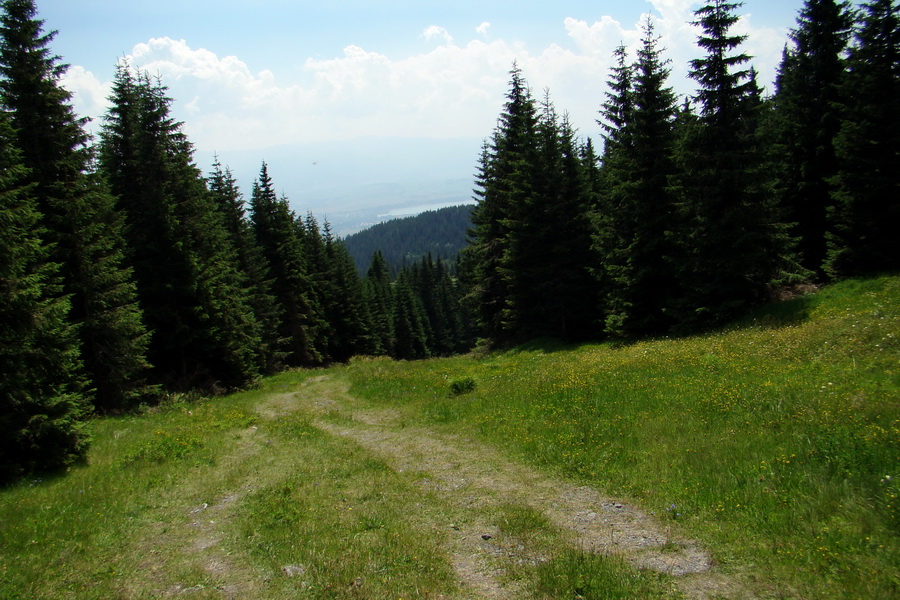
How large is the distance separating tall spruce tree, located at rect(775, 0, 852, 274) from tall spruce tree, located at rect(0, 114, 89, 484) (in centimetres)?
3221

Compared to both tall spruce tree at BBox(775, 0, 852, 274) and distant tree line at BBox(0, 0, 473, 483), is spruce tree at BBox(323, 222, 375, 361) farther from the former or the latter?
tall spruce tree at BBox(775, 0, 852, 274)

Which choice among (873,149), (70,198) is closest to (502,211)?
(873,149)

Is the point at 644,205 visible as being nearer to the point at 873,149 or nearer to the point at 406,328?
the point at 873,149

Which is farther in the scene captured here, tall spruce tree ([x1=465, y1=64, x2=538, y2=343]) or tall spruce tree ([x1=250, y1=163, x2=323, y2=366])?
tall spruce tree ([x1=250, y1=163, x2=323, y2=366])

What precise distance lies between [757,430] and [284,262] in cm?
3855

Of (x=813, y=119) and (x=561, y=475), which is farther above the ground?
(x=813, y=119)

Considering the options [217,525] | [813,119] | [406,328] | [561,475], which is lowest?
[406,328]


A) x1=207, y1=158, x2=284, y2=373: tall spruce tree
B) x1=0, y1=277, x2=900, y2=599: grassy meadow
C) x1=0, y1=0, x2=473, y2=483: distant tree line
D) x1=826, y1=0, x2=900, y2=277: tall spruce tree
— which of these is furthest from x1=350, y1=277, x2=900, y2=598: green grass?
x1=207, y1=158, x2=284, y2=373: tall spruce tree

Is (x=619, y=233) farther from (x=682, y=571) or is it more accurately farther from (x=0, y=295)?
(x=0, y=295)

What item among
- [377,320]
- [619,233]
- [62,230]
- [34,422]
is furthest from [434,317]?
[34,422]

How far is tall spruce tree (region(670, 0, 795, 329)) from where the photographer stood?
1991 cm

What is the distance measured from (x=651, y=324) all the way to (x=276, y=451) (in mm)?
19190

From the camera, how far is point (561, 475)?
9.77 m

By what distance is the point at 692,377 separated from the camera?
13.5 meters
